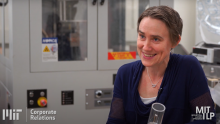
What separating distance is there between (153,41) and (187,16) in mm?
1837

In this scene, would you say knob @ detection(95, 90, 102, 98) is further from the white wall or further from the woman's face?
the white wall

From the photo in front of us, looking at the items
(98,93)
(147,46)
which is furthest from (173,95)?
(98,93)

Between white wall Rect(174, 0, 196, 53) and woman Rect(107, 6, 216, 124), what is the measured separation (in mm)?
1651

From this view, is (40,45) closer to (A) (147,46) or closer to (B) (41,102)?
(B) (41,102)

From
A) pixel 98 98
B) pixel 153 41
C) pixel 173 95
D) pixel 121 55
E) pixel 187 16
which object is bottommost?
pixel 98 98

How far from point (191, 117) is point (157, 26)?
1.61 ft

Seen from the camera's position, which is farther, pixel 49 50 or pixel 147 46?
pixel 49 50

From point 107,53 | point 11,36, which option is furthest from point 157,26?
point 11,36

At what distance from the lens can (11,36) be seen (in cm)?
171

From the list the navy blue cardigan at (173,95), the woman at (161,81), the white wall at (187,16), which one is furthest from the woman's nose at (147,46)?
the white wall at (187,16)

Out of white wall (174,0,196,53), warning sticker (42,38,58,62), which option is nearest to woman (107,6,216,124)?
warning sticker (42,38,58,62)

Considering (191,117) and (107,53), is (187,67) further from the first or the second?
(107,53)

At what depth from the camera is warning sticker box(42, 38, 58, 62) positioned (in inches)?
69.6

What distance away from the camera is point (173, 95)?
1237mm
